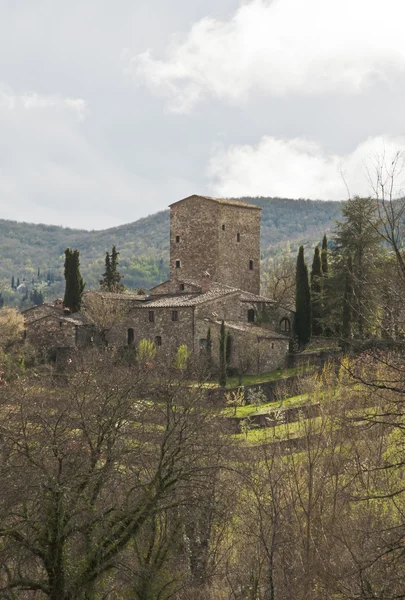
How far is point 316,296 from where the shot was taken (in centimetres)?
4531

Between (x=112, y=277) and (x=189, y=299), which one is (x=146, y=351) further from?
(x=112, y=277)

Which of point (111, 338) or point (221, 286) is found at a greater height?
point (221, 286)

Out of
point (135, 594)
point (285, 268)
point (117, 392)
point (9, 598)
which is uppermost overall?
Answer: point (285, 268)

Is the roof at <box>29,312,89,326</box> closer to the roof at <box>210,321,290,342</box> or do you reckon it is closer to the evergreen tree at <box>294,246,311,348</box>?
the roof at <box>210,321,290,342</box>

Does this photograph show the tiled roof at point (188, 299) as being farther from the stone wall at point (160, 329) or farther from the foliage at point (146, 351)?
the foliage at point (146, 351)

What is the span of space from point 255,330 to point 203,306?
131 inches

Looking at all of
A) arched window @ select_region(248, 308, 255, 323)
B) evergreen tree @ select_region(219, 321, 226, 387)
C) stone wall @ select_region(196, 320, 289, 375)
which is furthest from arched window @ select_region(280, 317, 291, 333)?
evergreen tree @ select_region(219, 321, 226, 387)

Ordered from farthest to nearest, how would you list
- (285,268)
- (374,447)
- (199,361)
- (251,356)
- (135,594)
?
1. (285,268)
2. (251,356)
3. (199,361)
4. (374,447)
5. (135,594)

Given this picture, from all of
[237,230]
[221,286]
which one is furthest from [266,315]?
[237,230]

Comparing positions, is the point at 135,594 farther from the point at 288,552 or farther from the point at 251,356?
the point at 251,356

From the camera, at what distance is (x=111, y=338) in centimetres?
4650

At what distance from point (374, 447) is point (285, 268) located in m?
46.4

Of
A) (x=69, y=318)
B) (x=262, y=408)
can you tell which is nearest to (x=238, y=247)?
(x=69, y=318)

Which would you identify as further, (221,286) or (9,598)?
(221,286)
